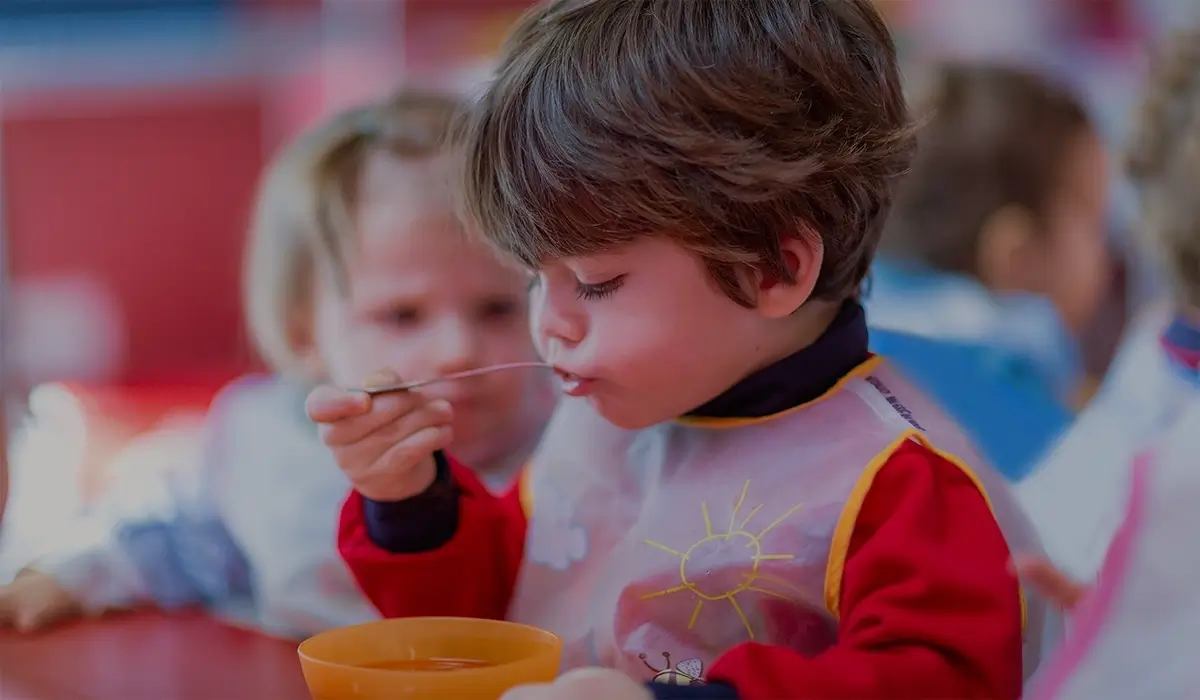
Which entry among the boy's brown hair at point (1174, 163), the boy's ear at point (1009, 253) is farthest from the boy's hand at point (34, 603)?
the boy's ear at point (1009, 253)

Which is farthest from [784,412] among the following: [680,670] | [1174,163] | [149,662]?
[1174,163]

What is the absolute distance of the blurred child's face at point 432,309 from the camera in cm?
98

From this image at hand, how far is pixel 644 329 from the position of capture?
711 millimetres

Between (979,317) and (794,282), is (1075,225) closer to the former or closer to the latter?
(979,317)

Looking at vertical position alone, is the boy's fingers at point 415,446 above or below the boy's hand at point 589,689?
above

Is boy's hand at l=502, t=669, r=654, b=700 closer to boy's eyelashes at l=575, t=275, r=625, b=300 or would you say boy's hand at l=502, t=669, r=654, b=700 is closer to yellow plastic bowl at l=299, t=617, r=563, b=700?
yellow plastic bowl at l=299, t=617, r=563, b=700

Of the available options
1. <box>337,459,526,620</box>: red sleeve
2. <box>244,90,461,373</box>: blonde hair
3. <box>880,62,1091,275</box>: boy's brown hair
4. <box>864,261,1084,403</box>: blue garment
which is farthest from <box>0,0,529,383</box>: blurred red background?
<box>337,459,526,620</box>: red sleeve

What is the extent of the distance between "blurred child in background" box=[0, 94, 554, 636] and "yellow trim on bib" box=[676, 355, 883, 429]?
20 cm

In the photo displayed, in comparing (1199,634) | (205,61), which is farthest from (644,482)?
(205,61)

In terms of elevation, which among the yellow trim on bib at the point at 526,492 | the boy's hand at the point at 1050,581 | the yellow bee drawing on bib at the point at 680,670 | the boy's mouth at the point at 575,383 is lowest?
the yellow bee drawing on bib at the point at 680,670

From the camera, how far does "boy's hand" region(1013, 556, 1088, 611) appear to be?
618mm

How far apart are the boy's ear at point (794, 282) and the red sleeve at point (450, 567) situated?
244mm

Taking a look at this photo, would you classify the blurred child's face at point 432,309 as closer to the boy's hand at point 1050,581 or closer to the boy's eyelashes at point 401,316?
the boy's eyelashes at point 401,316

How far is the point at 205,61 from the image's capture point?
364 centimetres
